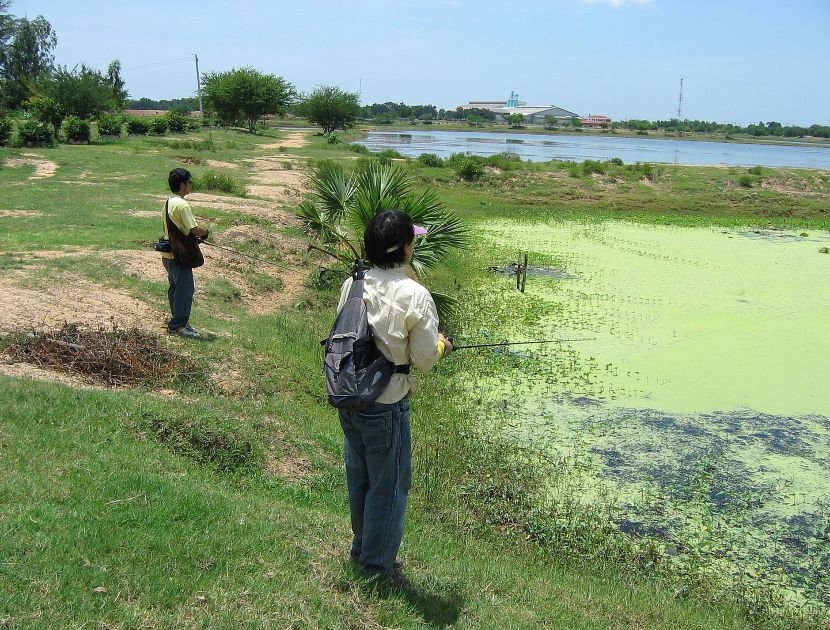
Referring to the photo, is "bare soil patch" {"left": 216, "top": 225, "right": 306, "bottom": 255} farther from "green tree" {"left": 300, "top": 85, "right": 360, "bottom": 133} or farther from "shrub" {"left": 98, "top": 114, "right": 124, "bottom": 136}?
"green tree" {"left": 300, "top": 85, "right": 360, "bottom": 133}

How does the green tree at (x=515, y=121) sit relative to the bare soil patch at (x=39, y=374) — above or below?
above

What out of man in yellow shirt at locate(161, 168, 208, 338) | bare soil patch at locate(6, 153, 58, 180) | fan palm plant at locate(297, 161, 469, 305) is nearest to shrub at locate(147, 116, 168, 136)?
bare soil patch at locate(6, 153, 58, 180)

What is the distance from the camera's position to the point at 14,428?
451 centimetres

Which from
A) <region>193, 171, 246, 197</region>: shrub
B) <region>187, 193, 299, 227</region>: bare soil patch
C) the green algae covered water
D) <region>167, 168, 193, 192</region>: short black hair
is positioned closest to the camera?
the green algae covered water

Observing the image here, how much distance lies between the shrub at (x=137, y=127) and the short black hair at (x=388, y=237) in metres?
36.6

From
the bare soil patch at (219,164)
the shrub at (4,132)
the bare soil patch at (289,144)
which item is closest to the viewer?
the bare soil patch at (219,164)

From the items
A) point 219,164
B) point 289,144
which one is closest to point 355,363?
point 219,164

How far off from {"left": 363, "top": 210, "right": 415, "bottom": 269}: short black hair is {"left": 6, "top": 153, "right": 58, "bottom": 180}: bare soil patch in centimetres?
1592

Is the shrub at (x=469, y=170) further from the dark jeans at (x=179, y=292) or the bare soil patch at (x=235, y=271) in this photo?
the dark jeans at (x=179, y=292)

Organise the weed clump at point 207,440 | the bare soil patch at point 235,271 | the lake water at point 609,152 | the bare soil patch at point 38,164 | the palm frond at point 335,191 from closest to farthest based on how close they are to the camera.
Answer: the weed clump at point 207,440 < the bare soil patch at point 235,271 < the palm frond at point 335,191 < the bare soil patch at point 38,164 < the lake water at point 609,152

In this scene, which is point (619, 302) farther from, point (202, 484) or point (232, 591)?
point (232, 591)

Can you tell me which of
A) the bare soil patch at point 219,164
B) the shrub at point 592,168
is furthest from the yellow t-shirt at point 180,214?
the shrub at point 592,168

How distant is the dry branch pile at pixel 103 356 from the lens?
19.7 ft

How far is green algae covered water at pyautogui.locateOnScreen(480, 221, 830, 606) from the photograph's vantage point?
555 centimetres
